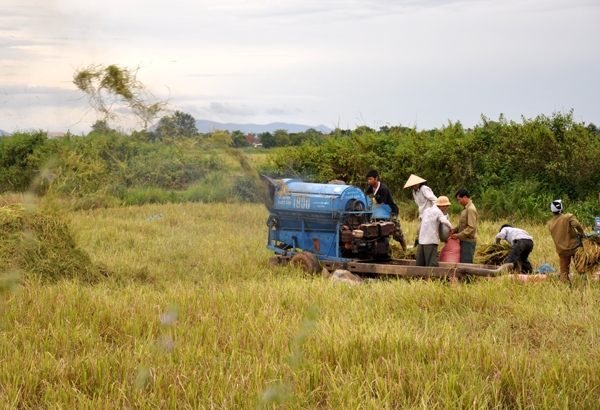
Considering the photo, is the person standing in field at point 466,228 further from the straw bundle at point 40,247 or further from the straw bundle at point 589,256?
the straw bundle at point 40,247

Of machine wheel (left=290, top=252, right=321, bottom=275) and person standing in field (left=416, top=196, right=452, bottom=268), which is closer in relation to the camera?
person standing in field (left=416, top=196, right=452, bottom=268)

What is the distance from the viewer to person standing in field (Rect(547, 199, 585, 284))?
7027 mm

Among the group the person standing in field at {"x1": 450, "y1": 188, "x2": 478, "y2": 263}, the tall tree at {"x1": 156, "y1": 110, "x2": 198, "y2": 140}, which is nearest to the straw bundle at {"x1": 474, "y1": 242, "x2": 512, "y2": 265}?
the person standing in field at {"x1": 450, "y1": 188, "x2": 478, "y2": 263}

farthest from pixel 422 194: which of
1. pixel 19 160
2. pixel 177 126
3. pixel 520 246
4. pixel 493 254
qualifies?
pixel 19 160

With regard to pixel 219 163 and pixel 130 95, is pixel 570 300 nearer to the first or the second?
pixel 130 95

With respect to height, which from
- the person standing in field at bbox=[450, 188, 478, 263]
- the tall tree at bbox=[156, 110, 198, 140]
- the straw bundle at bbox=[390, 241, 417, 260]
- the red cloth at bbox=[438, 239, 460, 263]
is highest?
the tall tree at bbox=[156, 110, 198, 140]

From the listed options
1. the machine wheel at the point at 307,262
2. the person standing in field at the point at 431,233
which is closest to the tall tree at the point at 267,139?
the machine wheel at the point at 307,262

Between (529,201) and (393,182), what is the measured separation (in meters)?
3.69

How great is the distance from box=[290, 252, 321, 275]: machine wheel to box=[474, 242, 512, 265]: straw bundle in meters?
2.13

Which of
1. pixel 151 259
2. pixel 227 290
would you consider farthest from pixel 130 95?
pixel 227 290

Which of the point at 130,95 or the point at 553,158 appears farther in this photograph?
the point at 553,158

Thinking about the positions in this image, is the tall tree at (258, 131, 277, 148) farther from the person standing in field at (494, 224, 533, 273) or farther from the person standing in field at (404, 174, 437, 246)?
the person standing in field at (494, 224, 533, 273)

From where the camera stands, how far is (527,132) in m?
14.1

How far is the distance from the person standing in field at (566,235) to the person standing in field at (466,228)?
3.33ft
